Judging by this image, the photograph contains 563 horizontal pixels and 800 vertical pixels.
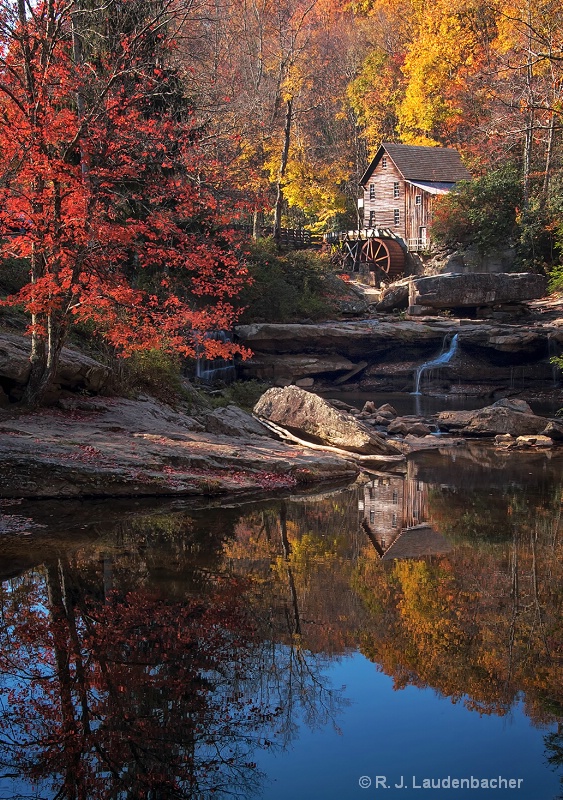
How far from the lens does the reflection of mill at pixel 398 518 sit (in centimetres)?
929

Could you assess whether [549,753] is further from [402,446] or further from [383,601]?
[402,446]

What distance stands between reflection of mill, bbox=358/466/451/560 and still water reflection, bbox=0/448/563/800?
0.19 feet


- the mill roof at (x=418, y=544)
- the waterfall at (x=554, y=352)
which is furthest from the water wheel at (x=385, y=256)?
the mill roof at (x=418, y=544)

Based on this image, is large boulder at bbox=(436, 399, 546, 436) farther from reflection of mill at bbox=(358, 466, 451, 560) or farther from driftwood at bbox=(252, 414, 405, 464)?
reflection of mill at bbox=(358, 466, 451, 560)

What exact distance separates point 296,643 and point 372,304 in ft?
105

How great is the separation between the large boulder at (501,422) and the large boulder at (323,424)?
381 cm

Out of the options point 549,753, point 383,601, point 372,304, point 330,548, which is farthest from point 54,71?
point 372,304

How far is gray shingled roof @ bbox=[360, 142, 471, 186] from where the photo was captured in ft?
147

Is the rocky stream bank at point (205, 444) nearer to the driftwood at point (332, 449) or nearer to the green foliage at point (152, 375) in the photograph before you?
the driftwood at point (332, 449)

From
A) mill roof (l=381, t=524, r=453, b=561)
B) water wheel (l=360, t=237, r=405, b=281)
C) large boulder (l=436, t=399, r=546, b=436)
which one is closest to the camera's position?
mill roof (l=381, t=524, r=453, b=561)

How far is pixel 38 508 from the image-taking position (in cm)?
1019

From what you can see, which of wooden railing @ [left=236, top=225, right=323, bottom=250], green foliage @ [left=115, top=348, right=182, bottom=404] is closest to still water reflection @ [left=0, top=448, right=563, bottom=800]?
green foliage @ [left=115, top=348, right=182, bottom=404]

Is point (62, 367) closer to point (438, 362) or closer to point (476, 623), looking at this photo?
point (476, 623)

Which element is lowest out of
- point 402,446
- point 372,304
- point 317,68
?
point 402,446
